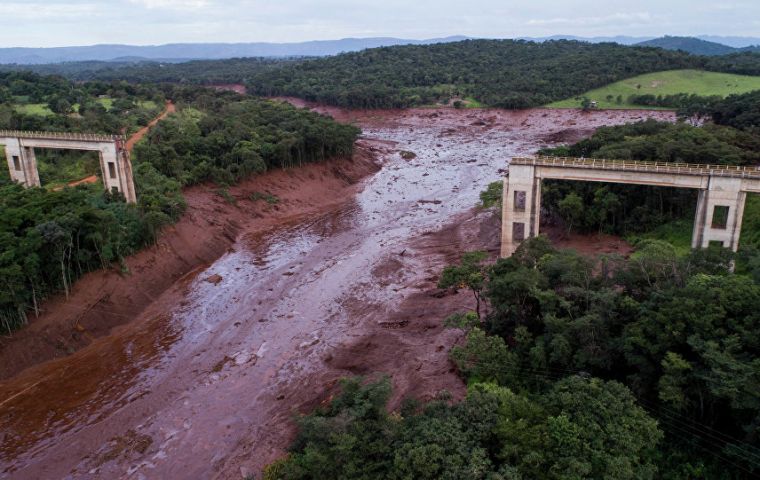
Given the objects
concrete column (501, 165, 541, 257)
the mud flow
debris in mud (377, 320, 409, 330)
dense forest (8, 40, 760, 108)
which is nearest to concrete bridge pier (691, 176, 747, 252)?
concrete column (501, 165, 541, 257)

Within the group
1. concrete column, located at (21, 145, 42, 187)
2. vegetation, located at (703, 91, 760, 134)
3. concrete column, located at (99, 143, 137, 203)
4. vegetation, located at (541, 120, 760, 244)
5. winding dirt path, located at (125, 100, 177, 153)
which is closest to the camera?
vegetation, located at (541, 120, 760, 244)

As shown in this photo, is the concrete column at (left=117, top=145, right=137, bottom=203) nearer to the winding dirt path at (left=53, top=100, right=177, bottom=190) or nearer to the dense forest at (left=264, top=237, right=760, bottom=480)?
the winding dirt path at (left=53, top=100, right=177, bottom=190)

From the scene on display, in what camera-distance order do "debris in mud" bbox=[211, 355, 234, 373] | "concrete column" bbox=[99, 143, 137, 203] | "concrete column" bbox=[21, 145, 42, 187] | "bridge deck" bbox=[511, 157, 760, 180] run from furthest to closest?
1. "concrete column" bbox=[21, 145, 42, 187]
2. "concrete column" bbox=[99, 143, 137, 203]
3. "bridge deck" bbox=[511, 157, 760, 180]
4. "debris in mud" bbox=[211, 355, 234, 373]

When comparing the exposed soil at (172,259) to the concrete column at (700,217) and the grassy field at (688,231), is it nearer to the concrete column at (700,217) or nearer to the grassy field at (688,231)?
the grassy field at (688,231)

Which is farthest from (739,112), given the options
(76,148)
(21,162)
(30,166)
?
(21,162)

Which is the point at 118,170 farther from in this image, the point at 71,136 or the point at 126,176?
the point at 71,136

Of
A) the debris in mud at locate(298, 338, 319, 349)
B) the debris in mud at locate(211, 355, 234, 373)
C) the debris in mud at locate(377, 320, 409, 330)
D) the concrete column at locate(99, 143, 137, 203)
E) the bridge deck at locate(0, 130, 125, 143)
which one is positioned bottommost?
the debris in mud at locate(211, 355, 234, 373)
